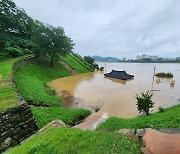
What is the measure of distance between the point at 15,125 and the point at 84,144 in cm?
357

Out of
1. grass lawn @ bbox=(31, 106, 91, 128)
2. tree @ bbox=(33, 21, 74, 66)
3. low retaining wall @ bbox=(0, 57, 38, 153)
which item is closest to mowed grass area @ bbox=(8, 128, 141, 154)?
low retaining wall @ bbox=(0, 57, 38, 153)

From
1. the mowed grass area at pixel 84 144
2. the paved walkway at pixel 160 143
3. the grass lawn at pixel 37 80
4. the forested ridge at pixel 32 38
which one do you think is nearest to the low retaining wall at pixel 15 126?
→ the mowed grass area at pixel 84 144

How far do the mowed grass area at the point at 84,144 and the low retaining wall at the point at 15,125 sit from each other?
141 centimetres

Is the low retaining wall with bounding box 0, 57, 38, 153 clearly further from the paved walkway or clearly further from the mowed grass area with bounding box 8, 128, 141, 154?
the paved walkway

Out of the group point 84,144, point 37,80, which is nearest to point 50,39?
point 37,80

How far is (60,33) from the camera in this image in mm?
28875

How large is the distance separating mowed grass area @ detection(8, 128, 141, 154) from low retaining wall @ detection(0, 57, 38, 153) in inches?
55.5

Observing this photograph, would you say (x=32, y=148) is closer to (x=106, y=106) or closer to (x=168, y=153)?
(x=168, y=153)

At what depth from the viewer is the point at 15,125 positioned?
6598mm

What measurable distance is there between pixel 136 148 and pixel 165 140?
1052mm

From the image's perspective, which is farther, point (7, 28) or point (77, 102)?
point (7, 28)

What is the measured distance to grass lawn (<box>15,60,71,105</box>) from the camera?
13583 mm

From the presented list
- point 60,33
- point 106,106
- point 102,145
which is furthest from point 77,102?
point 60,33

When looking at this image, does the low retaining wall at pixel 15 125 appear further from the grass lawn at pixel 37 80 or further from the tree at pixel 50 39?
the tree at pixel 50 39
